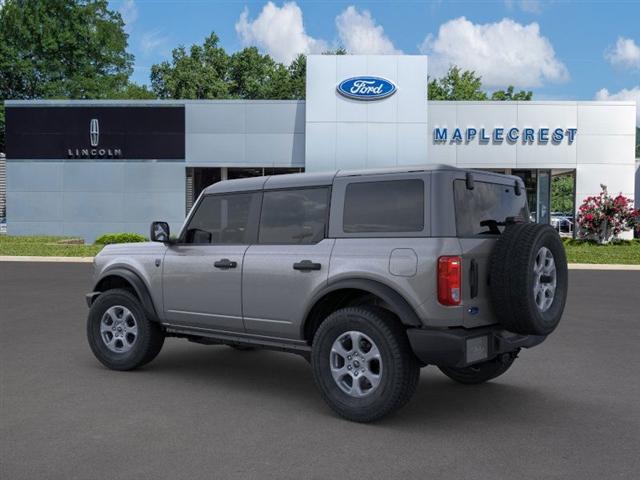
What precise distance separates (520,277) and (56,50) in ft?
179

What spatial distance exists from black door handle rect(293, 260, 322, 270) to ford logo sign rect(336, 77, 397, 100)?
22697 mm

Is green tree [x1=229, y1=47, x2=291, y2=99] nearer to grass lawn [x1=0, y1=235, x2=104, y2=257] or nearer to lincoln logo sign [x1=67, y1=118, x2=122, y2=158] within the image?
lincoln logo sign [x1=67, y1=118, x2=122, y2=158]

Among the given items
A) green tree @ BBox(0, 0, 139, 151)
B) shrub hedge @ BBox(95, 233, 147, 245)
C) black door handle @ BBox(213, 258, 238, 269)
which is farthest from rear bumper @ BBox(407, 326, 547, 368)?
green tree @ BBox(0, 0, 139, 151)

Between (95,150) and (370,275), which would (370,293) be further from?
(95,150)

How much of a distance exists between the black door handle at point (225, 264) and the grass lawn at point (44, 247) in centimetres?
1851

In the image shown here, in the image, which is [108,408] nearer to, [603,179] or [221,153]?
[221,153]

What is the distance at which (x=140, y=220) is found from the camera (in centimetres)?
2970

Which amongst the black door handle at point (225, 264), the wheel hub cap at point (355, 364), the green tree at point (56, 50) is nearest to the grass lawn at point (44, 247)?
the black door handle at point (225, 264)

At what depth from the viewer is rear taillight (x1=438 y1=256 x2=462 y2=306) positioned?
15.5 feet

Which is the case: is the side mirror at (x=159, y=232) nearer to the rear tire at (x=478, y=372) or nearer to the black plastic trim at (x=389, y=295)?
the black plastic trim at (x=389, y=295)

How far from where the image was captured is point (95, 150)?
1170 inches

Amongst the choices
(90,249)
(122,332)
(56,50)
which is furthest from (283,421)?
(56,50)

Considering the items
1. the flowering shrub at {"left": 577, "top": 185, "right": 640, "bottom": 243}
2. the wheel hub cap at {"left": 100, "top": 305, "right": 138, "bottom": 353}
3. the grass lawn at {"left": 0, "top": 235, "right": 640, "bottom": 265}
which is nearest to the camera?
the wheel hub cap at {"left": 100, "top": 305, "right": 138, "bottom": 353}

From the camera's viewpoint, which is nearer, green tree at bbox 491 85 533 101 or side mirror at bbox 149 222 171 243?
side mirror at bbox 149 222 171 243
